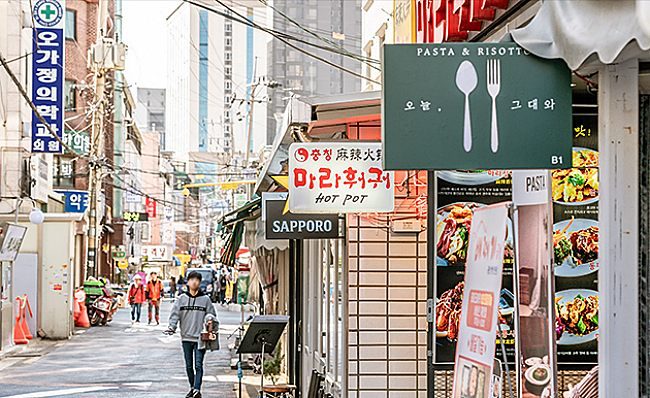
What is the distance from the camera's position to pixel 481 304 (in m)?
6.20

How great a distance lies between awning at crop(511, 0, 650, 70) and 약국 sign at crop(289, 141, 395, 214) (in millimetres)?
5056

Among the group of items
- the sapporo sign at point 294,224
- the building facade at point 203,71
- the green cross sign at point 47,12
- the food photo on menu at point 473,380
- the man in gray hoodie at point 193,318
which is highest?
the building facade at point 203,71

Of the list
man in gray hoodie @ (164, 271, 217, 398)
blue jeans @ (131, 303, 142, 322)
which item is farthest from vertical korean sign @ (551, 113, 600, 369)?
blue jeans @ (131, 303, 142, 322)

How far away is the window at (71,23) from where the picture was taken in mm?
59062

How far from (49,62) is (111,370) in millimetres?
9266

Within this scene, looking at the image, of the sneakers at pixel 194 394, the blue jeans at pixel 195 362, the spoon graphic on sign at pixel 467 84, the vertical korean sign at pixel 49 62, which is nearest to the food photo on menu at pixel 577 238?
the spoon graphic on sign at pixel 467 84

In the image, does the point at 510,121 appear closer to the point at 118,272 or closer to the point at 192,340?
the point at 192,340

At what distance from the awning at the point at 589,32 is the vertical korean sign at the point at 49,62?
24918 mm

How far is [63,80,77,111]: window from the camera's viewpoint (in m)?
57.5

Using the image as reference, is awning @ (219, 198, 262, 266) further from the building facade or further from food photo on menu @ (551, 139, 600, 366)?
the building facade

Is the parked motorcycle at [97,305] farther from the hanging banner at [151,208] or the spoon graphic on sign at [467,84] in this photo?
the hanging banner at [151,208]

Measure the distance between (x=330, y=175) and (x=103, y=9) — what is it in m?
40.3

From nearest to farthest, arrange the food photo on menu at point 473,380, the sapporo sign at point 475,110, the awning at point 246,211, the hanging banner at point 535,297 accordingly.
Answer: the sapporo sign at point 475,110 → the hanging banner at point 535,297 → the food photo on menu at point 473,380 → the awning at point 246,211

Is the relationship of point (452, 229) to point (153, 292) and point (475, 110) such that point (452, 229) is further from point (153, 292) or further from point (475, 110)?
point (153, 292)
